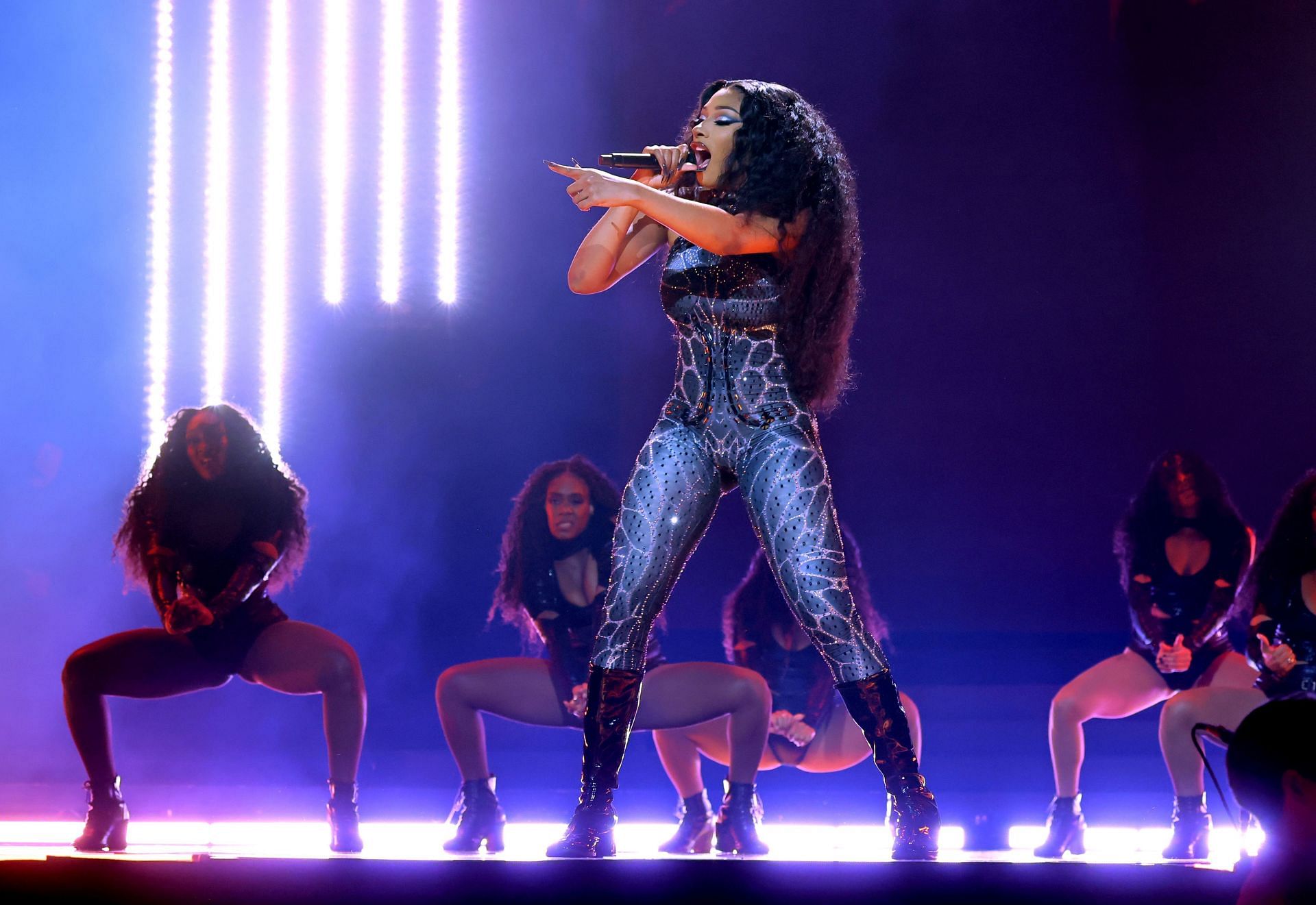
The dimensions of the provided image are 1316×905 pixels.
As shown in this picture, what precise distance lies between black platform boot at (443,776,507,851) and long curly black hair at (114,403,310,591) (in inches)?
39.1

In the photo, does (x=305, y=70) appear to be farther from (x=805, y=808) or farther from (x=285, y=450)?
(x=805, y=808)

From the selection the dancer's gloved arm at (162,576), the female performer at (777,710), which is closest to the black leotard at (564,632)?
the female performer at (777,710)

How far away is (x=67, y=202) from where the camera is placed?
15.5 ft

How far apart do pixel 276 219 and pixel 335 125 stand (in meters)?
0.47

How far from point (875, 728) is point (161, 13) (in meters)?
4.23

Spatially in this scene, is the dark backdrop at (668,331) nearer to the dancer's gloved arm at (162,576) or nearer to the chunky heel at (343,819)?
the dancer's gloved arm at (162,576)

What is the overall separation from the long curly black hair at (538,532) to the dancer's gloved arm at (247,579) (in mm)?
732

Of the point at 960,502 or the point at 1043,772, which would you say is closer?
the point at 1043,772

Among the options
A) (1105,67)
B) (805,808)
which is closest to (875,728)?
(805,808)

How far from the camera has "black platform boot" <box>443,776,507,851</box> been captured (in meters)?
3.08

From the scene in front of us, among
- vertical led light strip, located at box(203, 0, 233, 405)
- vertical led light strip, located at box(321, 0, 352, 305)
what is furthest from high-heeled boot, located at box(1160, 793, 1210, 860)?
vertical led light strip, located at box(203, 0, 233, 405)

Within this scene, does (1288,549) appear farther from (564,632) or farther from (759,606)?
(564,632)

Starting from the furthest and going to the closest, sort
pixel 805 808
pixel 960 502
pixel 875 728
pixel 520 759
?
pixel 960 502
pixel 520 759
pixel 805 808
pixel 875 728

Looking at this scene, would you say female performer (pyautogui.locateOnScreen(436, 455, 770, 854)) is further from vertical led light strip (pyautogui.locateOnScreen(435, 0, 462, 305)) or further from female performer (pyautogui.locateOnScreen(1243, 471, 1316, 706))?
female performer (pyautogui.locateOnScreen(1243, 471, 1316, 706))
